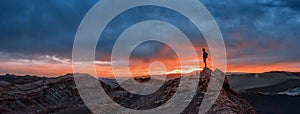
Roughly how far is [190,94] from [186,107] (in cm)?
51

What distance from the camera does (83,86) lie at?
28.9 metres

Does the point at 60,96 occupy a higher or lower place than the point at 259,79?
lower

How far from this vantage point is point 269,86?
35000mm

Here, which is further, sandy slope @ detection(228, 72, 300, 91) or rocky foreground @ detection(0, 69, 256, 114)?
sandy slope @ detection(228, 72, 300, 91)

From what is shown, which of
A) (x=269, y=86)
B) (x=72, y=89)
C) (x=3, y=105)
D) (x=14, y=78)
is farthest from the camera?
(x=14, y=78)

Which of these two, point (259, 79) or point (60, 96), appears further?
point (259, 79)

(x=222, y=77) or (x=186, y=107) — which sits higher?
(x=222, y=77)

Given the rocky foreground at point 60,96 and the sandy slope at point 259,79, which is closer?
the rocky foreground at point 60,96

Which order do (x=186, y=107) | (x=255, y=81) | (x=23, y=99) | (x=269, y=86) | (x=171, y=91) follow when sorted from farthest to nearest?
(x=255, y=81), (x=269, y=86), (x=23, y=99), (x=171, y=91), (x=186, y=107)

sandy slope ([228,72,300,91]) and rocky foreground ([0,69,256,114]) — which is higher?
sandy slope ([228,72,300,91])

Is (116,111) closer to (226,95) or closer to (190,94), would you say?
(190,94)

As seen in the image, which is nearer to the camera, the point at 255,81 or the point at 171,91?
the point at 171,91

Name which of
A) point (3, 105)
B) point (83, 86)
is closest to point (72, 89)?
point (83, 86)

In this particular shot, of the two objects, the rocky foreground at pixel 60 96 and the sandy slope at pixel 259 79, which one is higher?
the sandy slope at pixel 259 79
